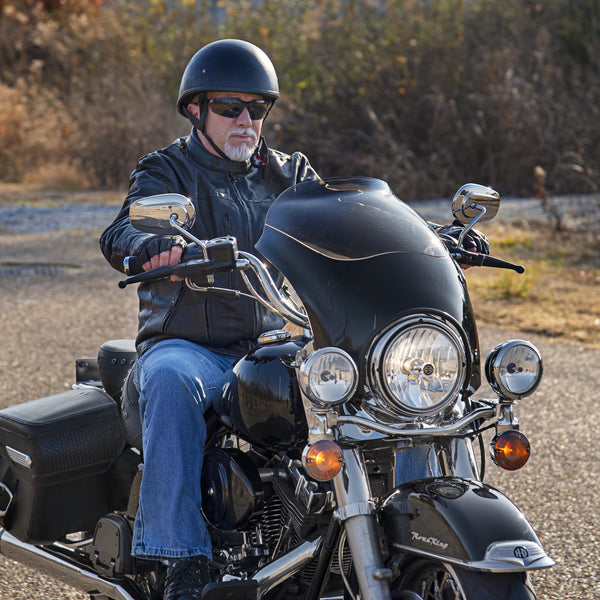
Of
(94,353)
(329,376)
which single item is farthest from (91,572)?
(94,353)

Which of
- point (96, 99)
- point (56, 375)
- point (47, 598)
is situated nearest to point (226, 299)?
point (47, 598)

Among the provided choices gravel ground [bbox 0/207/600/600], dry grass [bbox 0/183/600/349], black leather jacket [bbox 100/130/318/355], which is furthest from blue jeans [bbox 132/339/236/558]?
dry grass [bbox 0/183/600/349]

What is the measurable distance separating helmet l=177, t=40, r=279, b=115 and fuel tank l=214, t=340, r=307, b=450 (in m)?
0.94

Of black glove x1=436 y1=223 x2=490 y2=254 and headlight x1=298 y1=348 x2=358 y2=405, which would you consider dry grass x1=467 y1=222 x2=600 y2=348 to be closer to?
black glove x1=436 y1=223 x2=490 y2=254

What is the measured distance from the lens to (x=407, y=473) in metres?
2.36

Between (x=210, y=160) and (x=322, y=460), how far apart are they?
1.33 m

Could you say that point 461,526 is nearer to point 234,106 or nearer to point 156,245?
point 156,245

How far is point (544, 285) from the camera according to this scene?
8.44 metres

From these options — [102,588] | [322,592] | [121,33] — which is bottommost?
[102,588]

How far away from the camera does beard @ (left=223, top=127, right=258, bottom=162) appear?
10.3 ft

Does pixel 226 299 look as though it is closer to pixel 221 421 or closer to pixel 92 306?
pixel 221 421

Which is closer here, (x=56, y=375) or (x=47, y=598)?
(x=47, y=598)

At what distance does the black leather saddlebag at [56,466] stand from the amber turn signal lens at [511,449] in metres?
1.38

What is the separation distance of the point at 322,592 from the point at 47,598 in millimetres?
1345
